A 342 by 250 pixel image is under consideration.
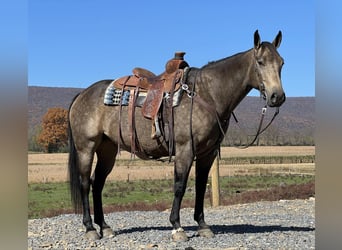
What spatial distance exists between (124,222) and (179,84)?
333 cm

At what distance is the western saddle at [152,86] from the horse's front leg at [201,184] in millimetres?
731

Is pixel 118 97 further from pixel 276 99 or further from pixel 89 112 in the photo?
pixel 276 99

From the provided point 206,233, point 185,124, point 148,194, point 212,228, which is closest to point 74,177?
point 185,124

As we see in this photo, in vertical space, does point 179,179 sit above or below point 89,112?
below

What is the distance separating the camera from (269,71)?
5293 millimetres

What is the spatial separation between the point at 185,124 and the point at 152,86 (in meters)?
0.81

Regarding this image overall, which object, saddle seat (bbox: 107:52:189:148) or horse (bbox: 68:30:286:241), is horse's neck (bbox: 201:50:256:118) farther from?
saddle seat (bbox: 107:52:189:148)

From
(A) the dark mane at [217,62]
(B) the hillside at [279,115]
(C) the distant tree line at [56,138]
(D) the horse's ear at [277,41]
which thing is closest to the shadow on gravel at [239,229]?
(A) the dark mane at [217,62]

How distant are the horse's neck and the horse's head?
0.75 ft

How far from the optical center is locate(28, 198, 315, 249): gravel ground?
18.4 feet

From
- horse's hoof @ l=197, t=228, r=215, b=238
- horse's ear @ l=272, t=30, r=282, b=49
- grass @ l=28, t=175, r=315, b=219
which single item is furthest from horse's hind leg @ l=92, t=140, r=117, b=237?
grass @ l=28, t=175, r=315, b=219

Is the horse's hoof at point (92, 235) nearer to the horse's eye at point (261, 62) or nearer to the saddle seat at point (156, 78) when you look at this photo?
the saddle seat at point (156, 78)

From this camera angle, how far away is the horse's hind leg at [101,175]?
6434 millimetres
